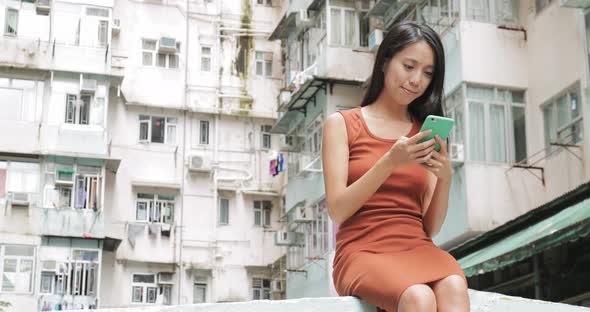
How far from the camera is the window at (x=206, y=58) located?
32406mm

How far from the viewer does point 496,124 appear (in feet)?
60.3

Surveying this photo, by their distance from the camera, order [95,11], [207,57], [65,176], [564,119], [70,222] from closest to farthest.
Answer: [564,119] < [70,222] < [65,176] < [95,11] < [207,57]

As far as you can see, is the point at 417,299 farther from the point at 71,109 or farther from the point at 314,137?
the point at 71,109

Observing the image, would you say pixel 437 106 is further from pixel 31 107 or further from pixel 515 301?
pixel 31 107

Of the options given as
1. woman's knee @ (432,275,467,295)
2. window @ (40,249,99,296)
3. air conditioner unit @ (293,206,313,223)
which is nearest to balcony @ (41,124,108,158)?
window @ (40,249,99,296)

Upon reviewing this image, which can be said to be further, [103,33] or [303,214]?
[103,33]

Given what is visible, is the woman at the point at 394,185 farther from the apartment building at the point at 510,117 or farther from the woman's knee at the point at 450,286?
the apartment building at the point at 510,117

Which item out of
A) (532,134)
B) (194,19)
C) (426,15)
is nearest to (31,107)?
(194,19)

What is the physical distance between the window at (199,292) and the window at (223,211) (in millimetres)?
1865

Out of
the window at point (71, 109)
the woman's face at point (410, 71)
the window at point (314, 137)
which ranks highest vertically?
the window at point (71, 109)

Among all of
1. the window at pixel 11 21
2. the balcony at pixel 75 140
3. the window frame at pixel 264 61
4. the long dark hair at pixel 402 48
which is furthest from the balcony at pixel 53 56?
the long dark hair at pixel 402 48

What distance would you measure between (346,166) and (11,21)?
27.3 m

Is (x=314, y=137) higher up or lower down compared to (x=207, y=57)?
lower down

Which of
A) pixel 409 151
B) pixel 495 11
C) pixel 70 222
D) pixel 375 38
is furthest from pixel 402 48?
pixel 70 222
